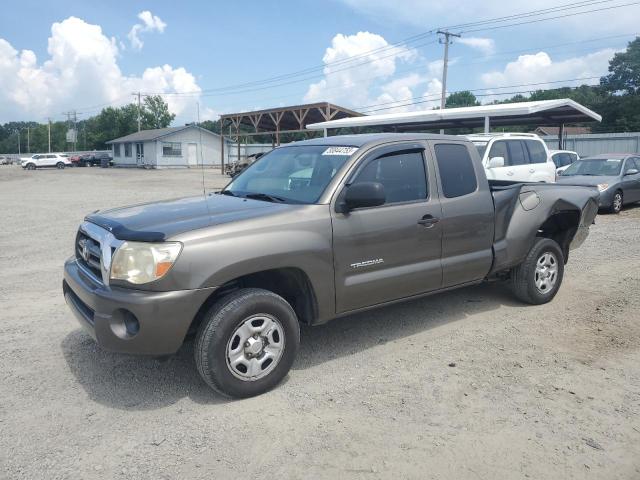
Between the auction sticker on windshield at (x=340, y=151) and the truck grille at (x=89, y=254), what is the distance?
2023 mm

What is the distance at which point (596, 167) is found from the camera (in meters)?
14.7

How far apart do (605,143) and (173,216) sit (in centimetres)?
3408

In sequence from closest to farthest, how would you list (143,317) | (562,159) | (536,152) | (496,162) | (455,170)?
(143,317) → (455,170) → (496,162) → (536,152) → (562,159)

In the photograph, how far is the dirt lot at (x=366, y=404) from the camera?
3.00m

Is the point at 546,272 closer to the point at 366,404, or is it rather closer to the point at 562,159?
the point at 366,404

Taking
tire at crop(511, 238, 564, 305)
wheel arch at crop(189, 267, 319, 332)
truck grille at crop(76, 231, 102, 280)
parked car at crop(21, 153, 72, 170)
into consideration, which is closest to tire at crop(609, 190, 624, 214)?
tire at crop(511, 238, 564, 305)

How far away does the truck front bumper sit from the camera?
338cm

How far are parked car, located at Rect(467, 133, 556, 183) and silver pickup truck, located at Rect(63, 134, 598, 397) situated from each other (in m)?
5.89

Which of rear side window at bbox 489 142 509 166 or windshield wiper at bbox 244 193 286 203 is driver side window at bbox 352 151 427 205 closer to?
windshield wiper at bbox 244 193 286 203

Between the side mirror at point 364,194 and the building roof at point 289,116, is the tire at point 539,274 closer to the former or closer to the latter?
the side mirror at point 364,194

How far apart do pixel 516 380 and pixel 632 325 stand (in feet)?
6.66

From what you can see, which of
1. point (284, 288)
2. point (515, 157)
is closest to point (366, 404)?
point (284, 288)

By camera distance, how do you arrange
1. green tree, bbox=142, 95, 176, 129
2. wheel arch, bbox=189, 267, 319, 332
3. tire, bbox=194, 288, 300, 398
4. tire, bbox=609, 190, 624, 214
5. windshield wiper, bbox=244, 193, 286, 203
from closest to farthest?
1. tire, bbox=194, 288, 300, 398
2. wheel arch, bbox=189, 267, 319, 332
3. windshield wiper, bbox=244, 193, 286, 203
4. tire, bbox=609, 190, 624, 214
5. green tree, bbox=142, 95, 176, 129

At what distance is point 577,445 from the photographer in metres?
3.16
